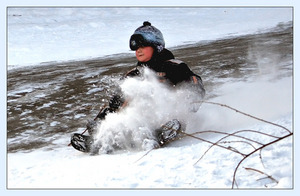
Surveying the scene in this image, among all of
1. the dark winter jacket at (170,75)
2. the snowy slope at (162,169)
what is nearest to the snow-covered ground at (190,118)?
the snowy slope at (162,169)

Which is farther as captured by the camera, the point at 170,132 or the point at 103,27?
the point at 103,27

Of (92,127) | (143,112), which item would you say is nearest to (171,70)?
(143,112)

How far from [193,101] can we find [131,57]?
1.93 feet

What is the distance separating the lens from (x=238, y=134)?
80.6 inches

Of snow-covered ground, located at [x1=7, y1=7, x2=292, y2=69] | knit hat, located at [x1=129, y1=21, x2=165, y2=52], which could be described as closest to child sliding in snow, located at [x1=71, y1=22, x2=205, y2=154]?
knit hat, located at [x1=129, y1=21, x2=165, y2=52]

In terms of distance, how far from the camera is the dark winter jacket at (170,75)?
230cm

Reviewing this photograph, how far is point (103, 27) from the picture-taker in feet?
8.75

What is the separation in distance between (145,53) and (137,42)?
0.27ft

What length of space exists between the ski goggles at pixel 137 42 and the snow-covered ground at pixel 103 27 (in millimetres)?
90

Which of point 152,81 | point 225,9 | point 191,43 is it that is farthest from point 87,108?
point 225,9

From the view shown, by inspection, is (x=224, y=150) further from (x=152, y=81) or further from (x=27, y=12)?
(x=27, y=12)

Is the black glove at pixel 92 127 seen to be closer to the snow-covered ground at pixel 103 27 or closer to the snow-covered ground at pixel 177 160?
the snow-covered ground at pixel 177 160

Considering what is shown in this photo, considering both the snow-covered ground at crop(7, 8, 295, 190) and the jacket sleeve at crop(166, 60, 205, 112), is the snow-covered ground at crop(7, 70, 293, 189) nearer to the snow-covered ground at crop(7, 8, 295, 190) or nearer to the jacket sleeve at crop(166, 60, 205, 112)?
the snow-covered ground at crop(7, 8, 295, 190)

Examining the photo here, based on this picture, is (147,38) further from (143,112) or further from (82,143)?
(82,143)
